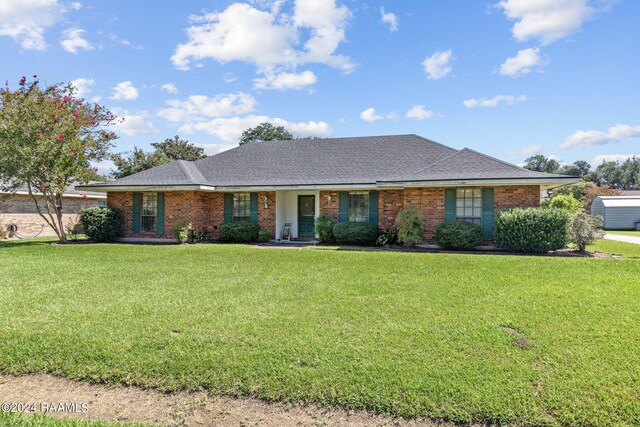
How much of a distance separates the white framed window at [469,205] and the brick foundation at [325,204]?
532mm

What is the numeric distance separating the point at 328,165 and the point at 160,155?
22.9 metres

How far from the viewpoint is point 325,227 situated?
15.1m

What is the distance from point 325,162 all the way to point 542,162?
7896 centimetres

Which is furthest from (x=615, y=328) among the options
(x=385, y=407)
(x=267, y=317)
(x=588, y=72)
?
(x=588, y=72)

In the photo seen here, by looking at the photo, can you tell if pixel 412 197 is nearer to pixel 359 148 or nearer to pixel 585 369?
pixel 359 148

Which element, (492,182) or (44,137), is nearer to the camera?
(492,182)

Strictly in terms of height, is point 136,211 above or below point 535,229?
above

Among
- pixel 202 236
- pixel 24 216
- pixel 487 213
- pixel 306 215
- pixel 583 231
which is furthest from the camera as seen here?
pixel 24 216

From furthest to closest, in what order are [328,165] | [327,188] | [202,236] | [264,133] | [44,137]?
1. [264,133]
2. [328,165]
3. [202,236]
4. [327,188]
5. [44,137]

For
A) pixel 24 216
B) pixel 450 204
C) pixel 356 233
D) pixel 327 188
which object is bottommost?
pixel 356 233

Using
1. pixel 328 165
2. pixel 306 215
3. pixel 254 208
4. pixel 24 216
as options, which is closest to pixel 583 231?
pixel 328 165

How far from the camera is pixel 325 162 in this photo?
A: 17812mm

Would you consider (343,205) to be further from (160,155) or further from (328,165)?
(160,155)

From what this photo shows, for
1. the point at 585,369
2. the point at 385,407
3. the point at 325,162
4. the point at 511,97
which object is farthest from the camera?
the point at 325,162
